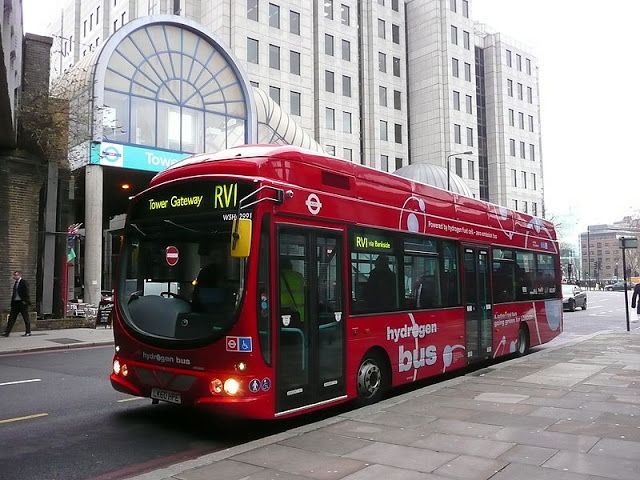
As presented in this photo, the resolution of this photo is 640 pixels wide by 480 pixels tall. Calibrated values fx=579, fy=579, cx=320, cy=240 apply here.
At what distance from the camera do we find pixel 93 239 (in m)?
25.7

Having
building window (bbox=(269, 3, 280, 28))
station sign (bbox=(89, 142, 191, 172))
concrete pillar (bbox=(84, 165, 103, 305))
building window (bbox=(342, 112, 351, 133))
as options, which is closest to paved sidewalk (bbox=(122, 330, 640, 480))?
concrete pillar (bbox=(84, 165, 103, 305))

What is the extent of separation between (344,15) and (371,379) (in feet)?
187

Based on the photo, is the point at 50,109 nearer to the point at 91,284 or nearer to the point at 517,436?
the point at 91,284

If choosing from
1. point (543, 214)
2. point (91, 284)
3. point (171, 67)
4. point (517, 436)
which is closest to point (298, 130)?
point (171, 67)

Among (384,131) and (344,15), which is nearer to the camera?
(344,15)

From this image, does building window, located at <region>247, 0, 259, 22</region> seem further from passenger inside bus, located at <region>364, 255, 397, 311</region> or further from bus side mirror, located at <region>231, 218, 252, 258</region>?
bus side mirror, located at <region>231, 218, 252, 258</region>

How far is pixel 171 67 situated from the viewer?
92.1 feet

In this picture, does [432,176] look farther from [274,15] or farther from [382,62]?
[274,15]

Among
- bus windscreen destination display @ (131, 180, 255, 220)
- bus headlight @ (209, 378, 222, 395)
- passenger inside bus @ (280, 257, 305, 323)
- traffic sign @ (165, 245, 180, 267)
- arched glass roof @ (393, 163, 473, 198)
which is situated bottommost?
bus headlight @ (209, 378, 222, 395)

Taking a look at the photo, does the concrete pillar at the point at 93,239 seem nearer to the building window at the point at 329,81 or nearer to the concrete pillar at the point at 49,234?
the concrete pillar at the point at 49,234

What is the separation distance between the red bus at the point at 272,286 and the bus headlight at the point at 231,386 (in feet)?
0.03

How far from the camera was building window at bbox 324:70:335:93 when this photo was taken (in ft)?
184

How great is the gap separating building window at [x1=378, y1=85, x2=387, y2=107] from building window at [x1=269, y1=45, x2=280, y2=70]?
1590cm

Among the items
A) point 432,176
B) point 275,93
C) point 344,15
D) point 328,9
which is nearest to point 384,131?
point 432,176
